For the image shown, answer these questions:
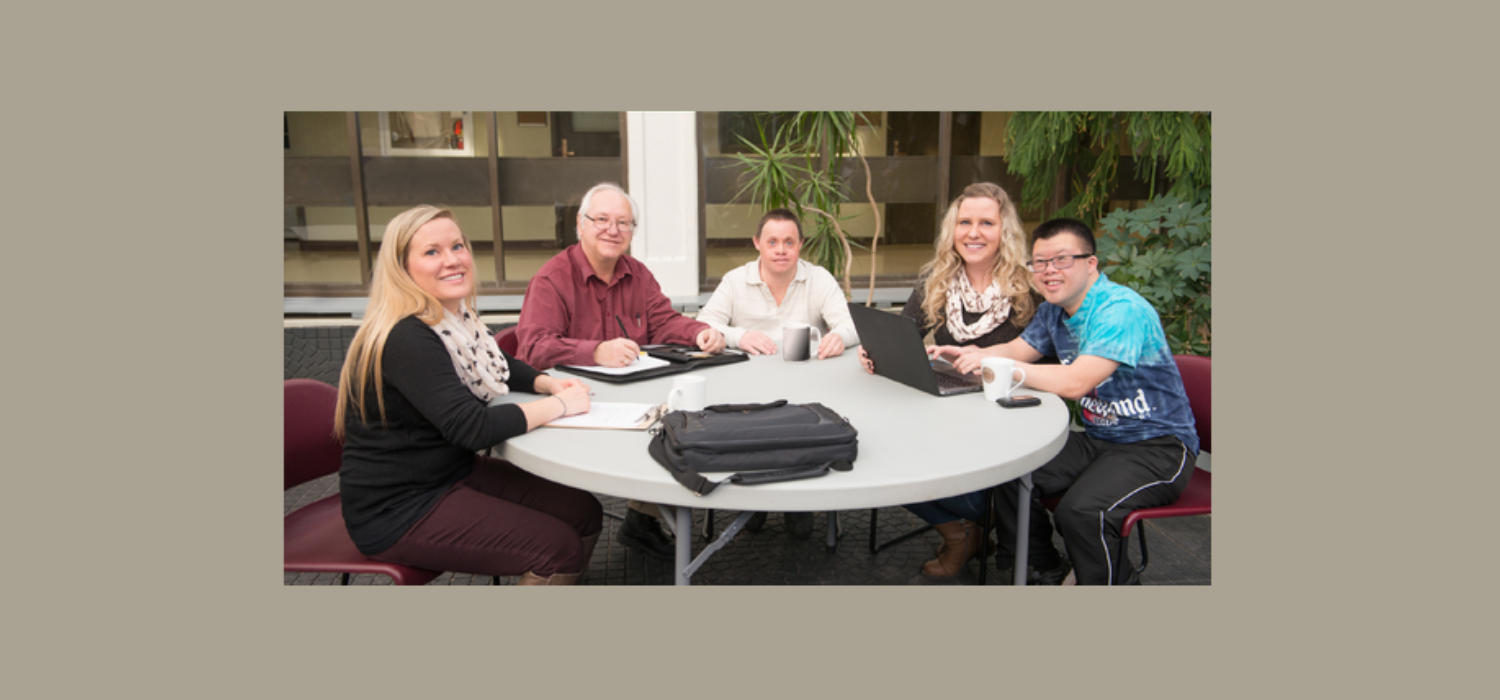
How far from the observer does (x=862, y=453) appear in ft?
5.63

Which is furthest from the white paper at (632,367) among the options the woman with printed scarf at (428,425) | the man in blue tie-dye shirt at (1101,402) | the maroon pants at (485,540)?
the man in blue tie-dye shirt at (1101,402)

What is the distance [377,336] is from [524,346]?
1.05 meters

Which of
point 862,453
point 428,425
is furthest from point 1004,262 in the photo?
point 428,425

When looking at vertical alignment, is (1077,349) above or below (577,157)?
below

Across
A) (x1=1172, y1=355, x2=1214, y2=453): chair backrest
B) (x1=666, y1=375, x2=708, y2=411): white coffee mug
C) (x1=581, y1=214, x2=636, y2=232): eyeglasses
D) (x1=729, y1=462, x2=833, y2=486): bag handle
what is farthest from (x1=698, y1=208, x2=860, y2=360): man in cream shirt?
(x1=729, y1=462, x2=833, y2=486): bag handle

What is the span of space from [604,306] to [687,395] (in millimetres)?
1311

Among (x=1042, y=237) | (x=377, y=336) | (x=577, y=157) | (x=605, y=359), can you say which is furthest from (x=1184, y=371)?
(x=577, y=157)

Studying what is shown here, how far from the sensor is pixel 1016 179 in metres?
6.02

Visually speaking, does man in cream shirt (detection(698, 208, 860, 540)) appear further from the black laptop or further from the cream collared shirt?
the black laptop

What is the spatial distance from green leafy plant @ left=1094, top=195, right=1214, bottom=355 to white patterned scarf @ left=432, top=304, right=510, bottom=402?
307 centimetres

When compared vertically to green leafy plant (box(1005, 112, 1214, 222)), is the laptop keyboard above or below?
below

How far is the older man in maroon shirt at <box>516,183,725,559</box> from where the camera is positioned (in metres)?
2.88

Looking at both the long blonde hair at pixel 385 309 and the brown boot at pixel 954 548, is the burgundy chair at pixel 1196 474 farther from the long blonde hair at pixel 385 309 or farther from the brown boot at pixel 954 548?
the long blonde hair at pixel 385 309

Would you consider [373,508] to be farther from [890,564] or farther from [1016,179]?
[1016,179]
